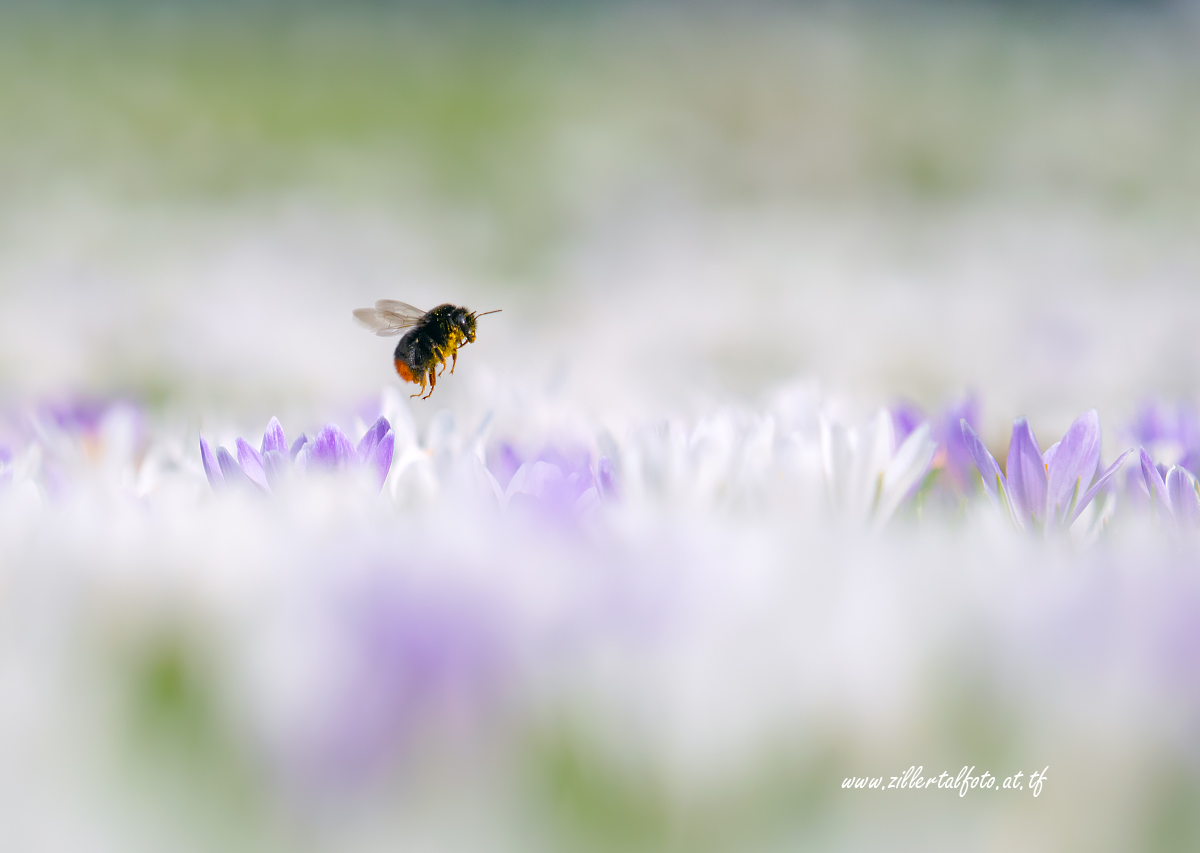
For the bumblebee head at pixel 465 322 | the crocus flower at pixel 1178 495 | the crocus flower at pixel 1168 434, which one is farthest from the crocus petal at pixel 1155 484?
the bumblebee head at pixel 465 322

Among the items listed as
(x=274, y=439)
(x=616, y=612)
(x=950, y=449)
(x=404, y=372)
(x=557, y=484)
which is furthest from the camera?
(x=404, y=372)

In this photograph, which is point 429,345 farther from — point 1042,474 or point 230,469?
point 1042,474

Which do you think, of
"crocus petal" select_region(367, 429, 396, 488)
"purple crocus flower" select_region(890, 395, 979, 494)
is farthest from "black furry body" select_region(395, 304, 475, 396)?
"crocus petal" select_region(367, 429, 396, 488)

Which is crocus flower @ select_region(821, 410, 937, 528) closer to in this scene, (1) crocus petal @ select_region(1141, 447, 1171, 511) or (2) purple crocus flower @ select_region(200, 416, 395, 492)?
(1) crocus petal @ select_region(1141, 447, 1171, 511)

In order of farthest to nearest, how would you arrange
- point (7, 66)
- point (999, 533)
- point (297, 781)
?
1. point (7, 66)
2. point (999, 533)
3. point (297, 781)

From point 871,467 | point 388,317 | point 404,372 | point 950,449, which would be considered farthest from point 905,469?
point 388,317

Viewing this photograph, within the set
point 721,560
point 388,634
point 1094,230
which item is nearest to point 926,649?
point 721,560

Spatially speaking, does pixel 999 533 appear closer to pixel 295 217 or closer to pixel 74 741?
pixel 74 741
